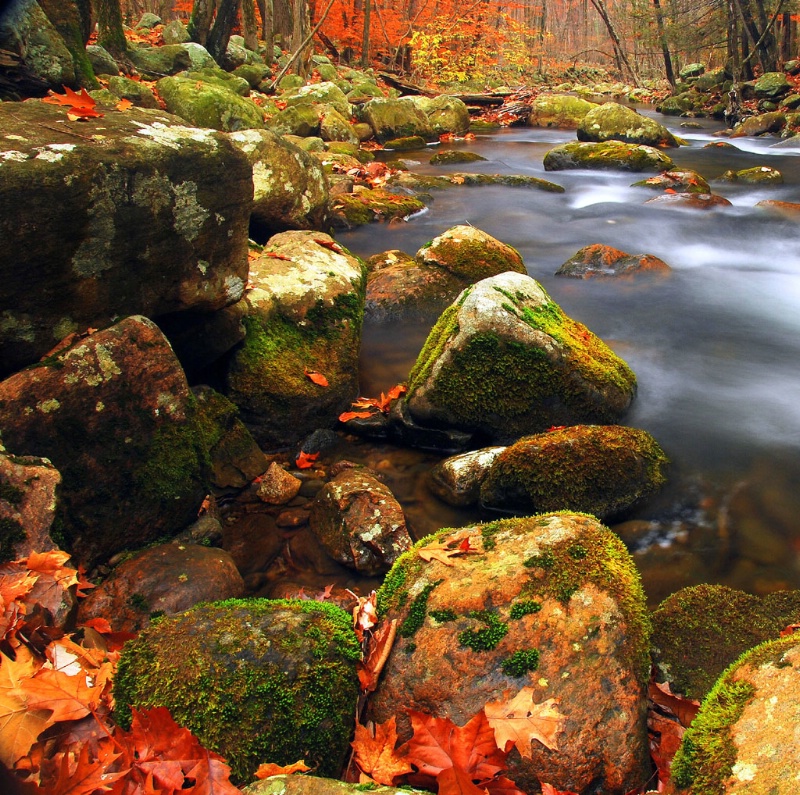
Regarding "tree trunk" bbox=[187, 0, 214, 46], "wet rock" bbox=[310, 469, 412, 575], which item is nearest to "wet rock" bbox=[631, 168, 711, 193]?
"wet rock" bbox=[310, 469, 412, 575]

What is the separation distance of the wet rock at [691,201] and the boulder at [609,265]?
140 inches

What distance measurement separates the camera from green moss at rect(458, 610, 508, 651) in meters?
2.70

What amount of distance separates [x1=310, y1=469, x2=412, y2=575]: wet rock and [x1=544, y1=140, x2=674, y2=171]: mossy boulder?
13.4 meters

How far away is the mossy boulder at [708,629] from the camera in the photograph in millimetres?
3012

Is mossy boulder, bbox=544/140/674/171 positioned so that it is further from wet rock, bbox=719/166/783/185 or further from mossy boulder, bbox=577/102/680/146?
mossy boulder, bbox=577/102/680/146

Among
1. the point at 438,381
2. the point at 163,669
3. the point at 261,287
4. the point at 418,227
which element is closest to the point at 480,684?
the point at 163,669

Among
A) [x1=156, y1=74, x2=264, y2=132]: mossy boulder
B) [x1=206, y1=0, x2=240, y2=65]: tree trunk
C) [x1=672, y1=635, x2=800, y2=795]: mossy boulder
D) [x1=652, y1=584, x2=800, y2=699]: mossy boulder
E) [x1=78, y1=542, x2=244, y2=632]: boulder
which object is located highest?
[x1=206, y1=0, x2=240, y2=65]: tree trunk

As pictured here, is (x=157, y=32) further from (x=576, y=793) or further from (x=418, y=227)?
(x=576, y=793)

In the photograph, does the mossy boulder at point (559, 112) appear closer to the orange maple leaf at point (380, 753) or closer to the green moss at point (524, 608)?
the green moss at point (524, 608)

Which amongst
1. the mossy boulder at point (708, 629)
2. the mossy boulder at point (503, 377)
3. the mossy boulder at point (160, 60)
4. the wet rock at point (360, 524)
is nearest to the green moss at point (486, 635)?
the mossy boulder at point (708, 629)

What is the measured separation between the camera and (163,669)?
2.45m

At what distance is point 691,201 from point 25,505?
40.2 ft

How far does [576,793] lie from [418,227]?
9709mm

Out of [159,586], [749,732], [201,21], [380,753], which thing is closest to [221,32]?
[201,21]
